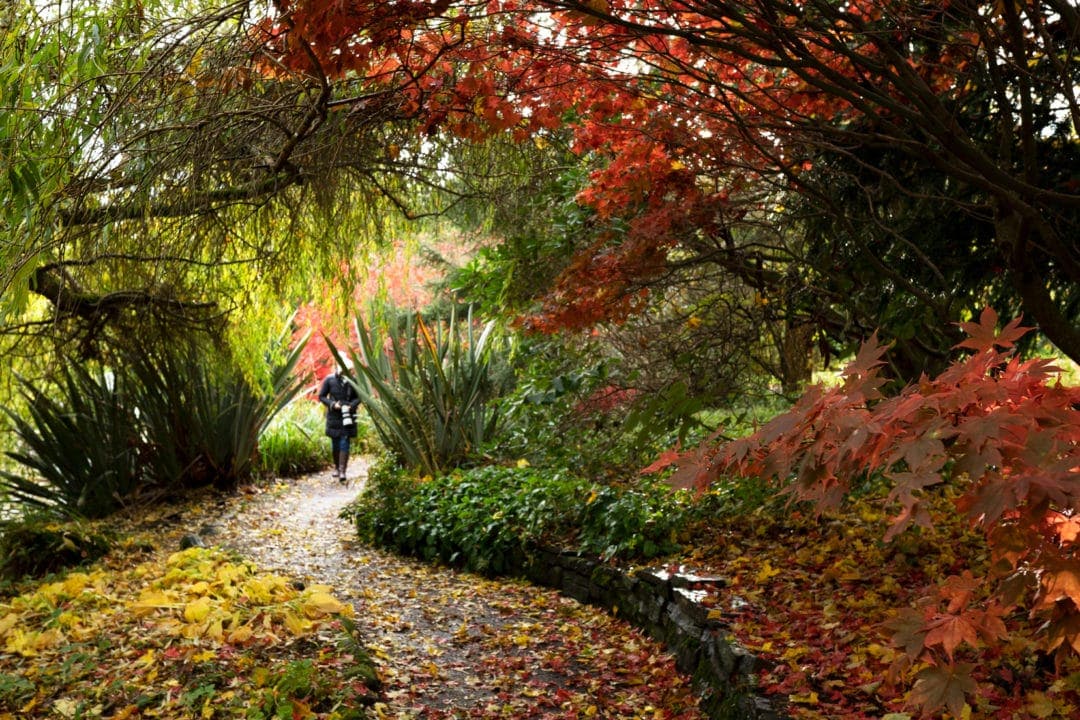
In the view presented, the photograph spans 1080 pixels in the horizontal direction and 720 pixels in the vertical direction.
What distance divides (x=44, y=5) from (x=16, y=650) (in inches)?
111

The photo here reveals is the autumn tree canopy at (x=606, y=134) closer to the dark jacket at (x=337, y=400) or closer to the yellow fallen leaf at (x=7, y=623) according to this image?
the yellow fallen leaf at (x=7, y=623)

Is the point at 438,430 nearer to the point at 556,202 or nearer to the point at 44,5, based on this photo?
the point at 556,202

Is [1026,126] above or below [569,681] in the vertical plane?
above

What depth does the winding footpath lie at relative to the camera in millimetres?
4035

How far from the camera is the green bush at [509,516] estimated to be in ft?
18.2

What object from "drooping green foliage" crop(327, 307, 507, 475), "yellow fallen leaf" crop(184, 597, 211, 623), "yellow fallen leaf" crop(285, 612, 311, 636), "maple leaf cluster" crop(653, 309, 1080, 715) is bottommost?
"yellow fallen leaf" crop(285, 612, 311, 636)

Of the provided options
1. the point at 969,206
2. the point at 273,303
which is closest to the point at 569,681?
the point at 969,206

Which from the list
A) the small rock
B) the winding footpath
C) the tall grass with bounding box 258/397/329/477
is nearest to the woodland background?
the winding footpath

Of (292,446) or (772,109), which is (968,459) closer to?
(772,109)

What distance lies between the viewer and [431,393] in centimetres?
884

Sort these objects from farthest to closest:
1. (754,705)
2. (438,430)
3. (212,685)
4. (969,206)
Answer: (438,430)
(969,206)
(212,685)
(754,705)

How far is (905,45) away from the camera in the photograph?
440 centimetres

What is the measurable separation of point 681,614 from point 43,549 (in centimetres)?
462

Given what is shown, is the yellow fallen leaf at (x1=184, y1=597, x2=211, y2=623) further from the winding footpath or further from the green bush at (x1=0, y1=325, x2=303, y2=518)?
the green bush at (x1=0, y1=325, x2=303, y2=518)
